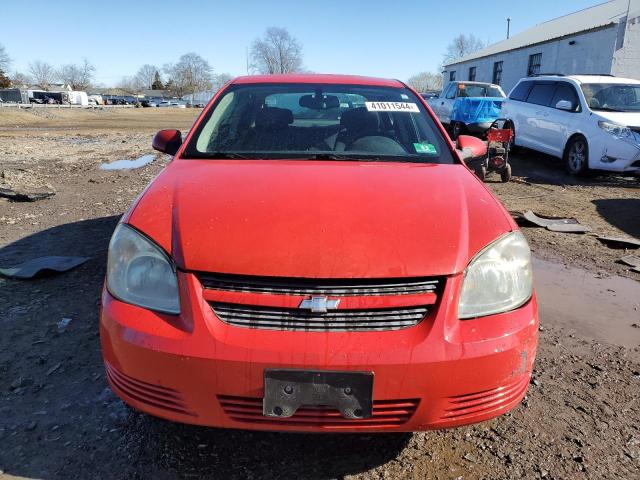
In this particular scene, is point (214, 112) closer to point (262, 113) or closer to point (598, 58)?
point (262, 113)

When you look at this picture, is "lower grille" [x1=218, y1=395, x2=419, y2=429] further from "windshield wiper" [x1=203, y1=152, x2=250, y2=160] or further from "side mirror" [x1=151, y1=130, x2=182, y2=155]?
"side mirror" [x1=151, y1=130, x2=182, y2=155]

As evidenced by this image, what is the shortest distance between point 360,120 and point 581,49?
22844mm

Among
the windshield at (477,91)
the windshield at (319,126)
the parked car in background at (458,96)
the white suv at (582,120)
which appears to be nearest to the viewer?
the windshield at (319,126)

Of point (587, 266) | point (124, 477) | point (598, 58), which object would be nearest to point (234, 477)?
point (124, 477)

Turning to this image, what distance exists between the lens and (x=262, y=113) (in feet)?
10.6

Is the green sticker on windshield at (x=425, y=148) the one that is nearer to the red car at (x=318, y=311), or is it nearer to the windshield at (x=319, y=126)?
the windshield at (x=319, y=126)

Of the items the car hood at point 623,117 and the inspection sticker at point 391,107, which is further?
the car hood at point 623,117

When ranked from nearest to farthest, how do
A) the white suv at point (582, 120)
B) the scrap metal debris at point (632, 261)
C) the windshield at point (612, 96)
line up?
the scrap metal debris at point (632, 261)
the white suv at point (582, 120)
the windshield at point (612, 96)

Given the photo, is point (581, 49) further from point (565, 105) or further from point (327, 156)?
point (327, 156)

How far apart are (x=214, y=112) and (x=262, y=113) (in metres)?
0.30

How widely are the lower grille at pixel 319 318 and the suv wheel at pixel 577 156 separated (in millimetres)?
8168

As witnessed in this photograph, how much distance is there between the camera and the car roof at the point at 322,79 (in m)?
3.52

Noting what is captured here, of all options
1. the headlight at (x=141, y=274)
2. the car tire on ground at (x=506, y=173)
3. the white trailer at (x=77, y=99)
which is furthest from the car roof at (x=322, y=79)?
the white trailer at (x=77, y=99)

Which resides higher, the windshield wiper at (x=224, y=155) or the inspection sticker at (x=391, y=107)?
the inspection sticker at (x=391, y=107)
